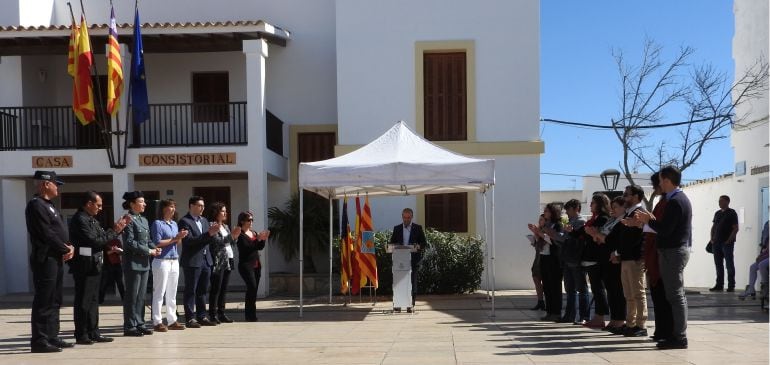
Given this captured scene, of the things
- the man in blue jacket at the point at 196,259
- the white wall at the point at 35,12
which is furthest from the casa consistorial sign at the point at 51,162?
the man in blue jacket at the point at 196,259

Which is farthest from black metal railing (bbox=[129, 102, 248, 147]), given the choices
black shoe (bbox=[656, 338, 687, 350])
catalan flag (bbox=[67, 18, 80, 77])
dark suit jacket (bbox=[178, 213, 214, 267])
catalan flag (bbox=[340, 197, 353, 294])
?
black shoe (bbox=[656, 338, 687, 350])

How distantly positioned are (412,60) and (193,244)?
8.42 meters

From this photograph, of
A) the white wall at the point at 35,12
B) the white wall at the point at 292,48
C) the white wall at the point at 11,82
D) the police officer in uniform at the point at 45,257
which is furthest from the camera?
the white wall at the point at 292,48

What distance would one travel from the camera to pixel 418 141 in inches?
521

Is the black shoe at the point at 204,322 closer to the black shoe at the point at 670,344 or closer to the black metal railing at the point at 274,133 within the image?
the black shoe at the point at 670,344

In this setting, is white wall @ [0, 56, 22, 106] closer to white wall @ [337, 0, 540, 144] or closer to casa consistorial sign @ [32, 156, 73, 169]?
casa consistorial sign @ [32, 156, 73, 169]

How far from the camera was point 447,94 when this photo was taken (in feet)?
59.2

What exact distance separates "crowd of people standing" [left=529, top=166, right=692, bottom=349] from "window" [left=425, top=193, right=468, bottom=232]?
5.76m

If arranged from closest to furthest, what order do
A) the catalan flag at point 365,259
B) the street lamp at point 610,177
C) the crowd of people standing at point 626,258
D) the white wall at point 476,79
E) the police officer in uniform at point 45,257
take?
the crowd of people standing at point 626,258
the police officer in uniform at point 45,257
the catalan flag at point 365,259
the street lamp at point 610,177
the white wall at point 476,79

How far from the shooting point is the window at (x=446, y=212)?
18094 millimetres

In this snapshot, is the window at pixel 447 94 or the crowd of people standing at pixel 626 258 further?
the window at pixel 447 94

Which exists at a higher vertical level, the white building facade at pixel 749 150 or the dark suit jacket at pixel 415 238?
the white building facade at pixel 749 150

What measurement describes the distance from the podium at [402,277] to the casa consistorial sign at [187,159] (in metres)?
5.91

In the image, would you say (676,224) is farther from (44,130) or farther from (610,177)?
(44,130)
